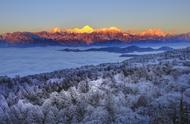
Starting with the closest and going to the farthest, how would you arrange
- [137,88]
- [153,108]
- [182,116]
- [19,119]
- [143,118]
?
[182,116]
[143,118]
[153,108]
[19,119]
[137,88]

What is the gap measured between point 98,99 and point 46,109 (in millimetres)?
6457

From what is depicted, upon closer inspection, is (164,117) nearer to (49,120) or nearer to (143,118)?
(143,118)

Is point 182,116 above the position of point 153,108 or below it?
above

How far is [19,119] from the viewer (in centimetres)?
3941

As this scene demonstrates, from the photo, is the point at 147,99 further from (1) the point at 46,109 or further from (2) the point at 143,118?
(1) the point at 46,109

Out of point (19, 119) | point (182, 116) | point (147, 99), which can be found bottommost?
point (19, 119)

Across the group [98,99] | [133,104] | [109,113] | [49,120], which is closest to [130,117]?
[109,113]

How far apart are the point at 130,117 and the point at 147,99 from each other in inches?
281

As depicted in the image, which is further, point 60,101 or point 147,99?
point 60,101

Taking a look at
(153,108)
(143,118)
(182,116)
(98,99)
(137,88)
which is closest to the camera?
(182,116)

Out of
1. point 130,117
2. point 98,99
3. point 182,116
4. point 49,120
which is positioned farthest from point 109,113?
point 182,116

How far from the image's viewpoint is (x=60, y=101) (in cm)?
4434

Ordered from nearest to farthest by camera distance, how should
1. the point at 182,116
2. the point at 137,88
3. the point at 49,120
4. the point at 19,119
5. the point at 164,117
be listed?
the point at 182,116
the point at 164,117
the point at 49,120
the point at 19,119
the point at 137,88

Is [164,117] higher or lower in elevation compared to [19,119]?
higher
